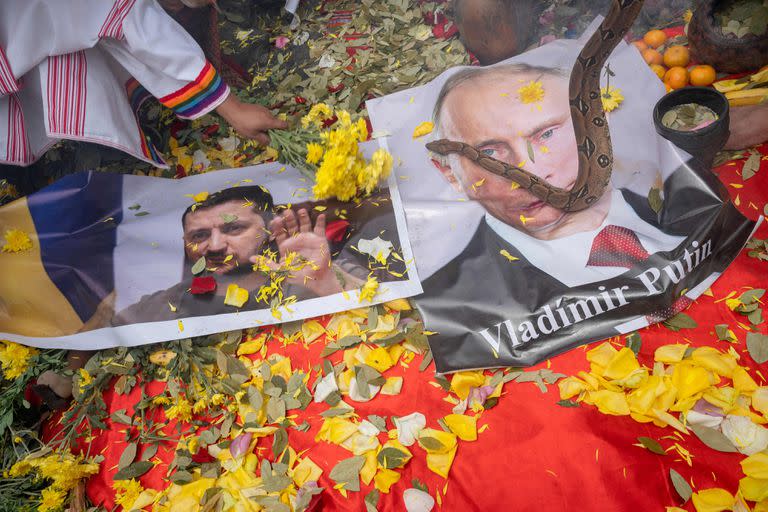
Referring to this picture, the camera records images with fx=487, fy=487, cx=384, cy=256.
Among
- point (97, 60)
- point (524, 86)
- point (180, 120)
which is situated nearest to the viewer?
point (97, 60)

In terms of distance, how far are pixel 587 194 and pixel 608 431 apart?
68 centimetres

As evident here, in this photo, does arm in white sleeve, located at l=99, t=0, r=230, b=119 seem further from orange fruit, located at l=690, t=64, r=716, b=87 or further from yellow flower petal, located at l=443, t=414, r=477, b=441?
orange fruit, located at l=690, t=64, r=716, b=87

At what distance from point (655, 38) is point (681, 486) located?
5.07 feet

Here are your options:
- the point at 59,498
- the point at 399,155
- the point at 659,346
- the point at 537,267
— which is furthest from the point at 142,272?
the point at 659,346

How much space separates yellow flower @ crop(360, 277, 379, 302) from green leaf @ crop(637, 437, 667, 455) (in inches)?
30.6

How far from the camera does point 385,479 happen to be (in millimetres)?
1200

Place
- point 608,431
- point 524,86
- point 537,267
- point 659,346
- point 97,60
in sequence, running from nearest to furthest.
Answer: point 608,431 → point 659,346 → point 537,267 → point 97,60 → point 524,86

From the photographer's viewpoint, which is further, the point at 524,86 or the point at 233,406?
→ the point at 524,86

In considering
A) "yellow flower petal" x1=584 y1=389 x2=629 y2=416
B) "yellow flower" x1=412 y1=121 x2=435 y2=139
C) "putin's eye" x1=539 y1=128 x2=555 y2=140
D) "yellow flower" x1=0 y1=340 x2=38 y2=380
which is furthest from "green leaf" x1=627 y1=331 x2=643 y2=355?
"yellow flower" x1=0 y1=340 x2=38 y2=380

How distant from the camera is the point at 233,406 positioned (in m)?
1.39

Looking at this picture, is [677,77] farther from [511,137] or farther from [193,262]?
[193,262]

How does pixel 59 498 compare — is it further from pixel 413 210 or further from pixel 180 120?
pixel 180 120

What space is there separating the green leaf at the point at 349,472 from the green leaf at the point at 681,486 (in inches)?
28.3

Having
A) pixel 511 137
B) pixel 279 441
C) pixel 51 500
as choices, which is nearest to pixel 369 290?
pixel 279 441
